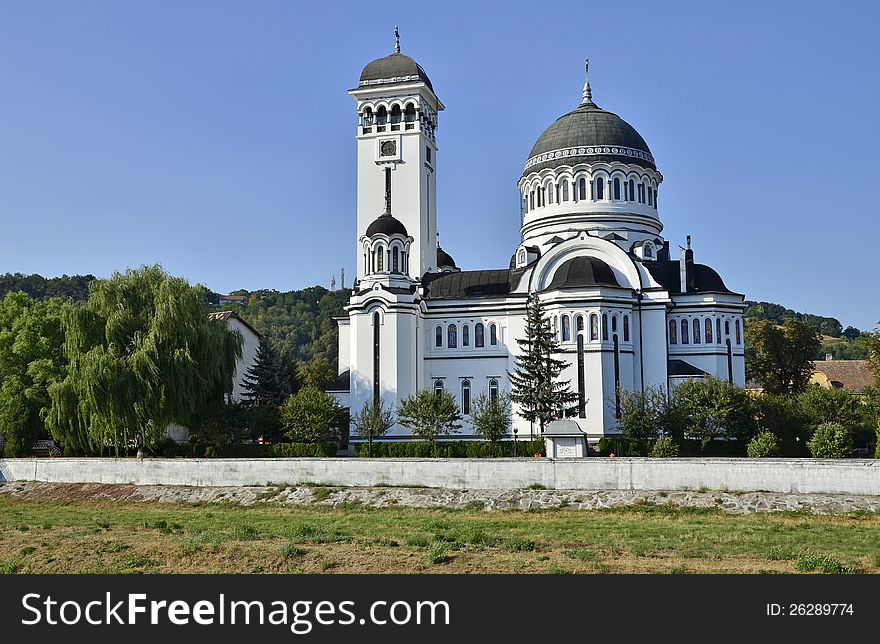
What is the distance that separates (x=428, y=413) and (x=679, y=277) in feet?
49.7

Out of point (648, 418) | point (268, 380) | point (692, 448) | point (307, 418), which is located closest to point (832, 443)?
point (692, 448)

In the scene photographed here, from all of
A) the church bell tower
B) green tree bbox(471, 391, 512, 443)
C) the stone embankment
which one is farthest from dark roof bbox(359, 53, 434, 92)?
the stone embankment

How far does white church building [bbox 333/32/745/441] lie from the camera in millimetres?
46188

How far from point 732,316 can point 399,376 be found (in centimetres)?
1647

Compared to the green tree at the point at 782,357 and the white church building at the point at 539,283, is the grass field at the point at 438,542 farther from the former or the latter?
the green tree at the point at 782,357

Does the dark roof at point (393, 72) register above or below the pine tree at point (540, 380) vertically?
above

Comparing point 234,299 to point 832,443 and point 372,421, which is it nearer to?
point 372,421

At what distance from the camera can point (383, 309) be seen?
47094mm

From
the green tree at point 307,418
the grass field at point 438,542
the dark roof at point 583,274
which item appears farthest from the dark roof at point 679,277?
the grass field at point 438,542

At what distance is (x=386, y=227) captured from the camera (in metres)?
48.0

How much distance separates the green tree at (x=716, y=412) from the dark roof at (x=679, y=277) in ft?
28.5

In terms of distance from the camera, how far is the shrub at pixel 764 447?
1473 inches

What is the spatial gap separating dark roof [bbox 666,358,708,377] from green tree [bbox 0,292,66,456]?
26.9m
